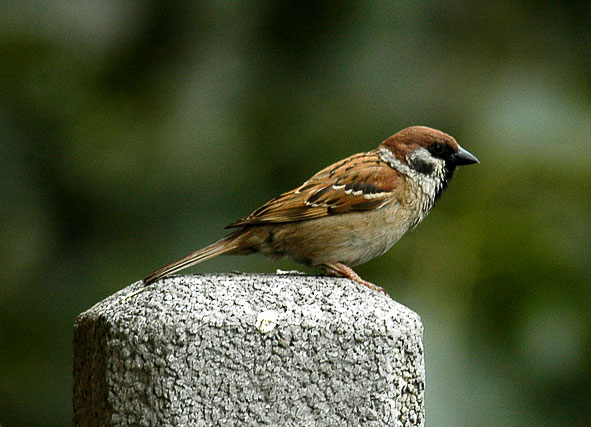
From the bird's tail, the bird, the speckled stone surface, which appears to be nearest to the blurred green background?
the bird

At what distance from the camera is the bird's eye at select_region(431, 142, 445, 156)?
8.36 ft

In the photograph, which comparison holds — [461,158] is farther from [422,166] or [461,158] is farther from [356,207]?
[356,207]

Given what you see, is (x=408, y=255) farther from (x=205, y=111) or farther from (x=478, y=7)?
(x=478, y=7)

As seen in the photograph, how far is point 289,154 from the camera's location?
13.1 feet

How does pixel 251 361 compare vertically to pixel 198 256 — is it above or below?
below

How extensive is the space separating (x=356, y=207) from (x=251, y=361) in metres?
1.12

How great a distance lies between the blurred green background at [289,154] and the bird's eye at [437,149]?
1.10 meters

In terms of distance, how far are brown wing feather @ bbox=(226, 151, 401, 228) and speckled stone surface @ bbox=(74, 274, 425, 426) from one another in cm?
87

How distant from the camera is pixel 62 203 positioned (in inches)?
157

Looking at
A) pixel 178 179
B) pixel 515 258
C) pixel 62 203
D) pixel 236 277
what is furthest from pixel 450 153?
pixel 62 203

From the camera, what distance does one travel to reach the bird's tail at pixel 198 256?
6.20 ft

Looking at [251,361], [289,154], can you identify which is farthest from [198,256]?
[289,154]

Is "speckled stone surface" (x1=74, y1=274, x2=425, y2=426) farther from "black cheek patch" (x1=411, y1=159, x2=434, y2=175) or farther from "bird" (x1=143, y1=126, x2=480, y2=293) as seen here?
"black cheek patch" (x1=411, y1=159, x2=434, y2=175)

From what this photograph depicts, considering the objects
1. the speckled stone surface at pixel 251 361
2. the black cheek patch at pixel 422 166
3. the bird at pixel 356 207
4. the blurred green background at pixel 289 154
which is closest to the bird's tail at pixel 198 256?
the bird at pixel 356 207
